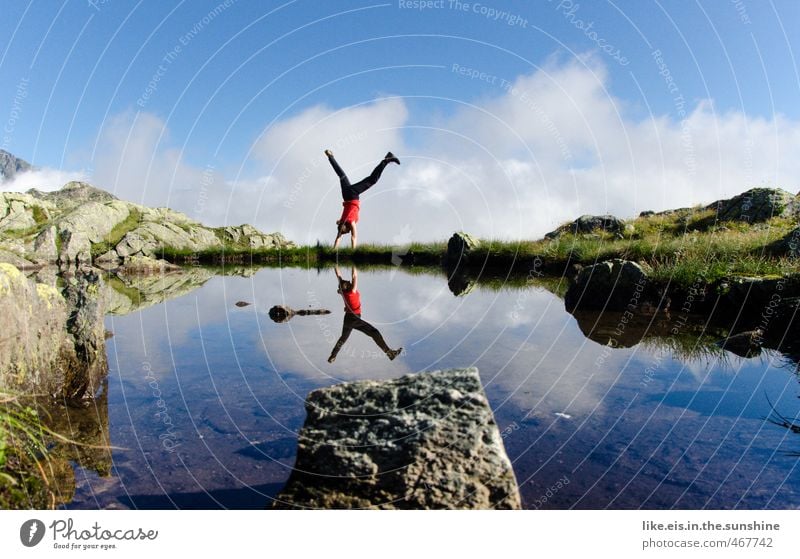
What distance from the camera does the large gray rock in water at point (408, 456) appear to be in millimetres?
4215

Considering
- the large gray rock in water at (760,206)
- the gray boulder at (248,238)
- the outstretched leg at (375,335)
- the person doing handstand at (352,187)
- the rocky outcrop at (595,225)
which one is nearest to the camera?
the outstretched leg at (375,335)

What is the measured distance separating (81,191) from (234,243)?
159 ft

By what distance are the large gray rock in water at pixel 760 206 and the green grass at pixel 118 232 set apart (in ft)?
150

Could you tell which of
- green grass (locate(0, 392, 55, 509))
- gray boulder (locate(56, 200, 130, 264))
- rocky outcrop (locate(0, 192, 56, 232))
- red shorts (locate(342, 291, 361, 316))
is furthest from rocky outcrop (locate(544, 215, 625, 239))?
rocky outcrop (locate(0, 192, 56, 232))

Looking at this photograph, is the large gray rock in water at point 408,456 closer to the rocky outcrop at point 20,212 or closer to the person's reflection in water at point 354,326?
the person's reflection in water at point 354,326

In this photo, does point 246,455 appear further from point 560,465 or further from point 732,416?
point 732,416

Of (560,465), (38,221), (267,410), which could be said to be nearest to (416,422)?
(560,465)

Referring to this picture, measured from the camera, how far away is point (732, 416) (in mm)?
6816

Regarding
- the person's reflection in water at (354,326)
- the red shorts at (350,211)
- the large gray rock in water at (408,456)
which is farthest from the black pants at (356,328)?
the red shorts at (350,211)

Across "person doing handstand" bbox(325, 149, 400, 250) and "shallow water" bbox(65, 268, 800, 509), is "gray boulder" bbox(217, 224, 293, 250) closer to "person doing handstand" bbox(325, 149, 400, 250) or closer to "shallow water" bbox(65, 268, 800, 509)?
"person doing handstand" bbox(325, 149, 400, 250)

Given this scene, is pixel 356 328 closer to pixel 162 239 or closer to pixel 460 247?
pixel 460 247

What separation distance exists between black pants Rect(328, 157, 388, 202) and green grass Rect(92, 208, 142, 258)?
30650 millimetres

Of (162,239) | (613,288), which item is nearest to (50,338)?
(613,288)

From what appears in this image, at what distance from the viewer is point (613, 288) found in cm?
1549
